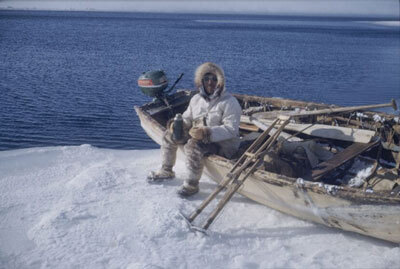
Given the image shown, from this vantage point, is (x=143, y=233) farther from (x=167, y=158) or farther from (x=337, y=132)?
(x=337, y=132)

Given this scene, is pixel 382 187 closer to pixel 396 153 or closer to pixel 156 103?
pixel 396 153

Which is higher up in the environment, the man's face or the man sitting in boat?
the man's face

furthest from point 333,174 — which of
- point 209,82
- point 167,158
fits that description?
point 167,158

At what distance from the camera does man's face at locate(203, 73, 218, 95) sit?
5.54 m

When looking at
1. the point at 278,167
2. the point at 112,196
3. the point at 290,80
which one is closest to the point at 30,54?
the point at 290,80

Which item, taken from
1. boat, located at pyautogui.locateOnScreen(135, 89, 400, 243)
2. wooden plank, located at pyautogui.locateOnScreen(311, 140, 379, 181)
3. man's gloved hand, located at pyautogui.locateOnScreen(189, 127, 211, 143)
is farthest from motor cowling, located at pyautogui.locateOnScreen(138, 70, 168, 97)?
wooden plank, located at pyautogui.locateOnScreen(311, 140, 379, 181)

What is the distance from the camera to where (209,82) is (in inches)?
Result: 219

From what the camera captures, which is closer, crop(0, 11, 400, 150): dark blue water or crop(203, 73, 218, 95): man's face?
crop(203, 73, 218, 95): man's face

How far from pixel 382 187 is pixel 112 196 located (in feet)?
13.8

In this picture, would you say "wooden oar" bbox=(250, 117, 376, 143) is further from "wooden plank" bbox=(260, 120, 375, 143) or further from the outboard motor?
the outboard motor

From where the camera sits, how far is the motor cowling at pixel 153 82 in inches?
295

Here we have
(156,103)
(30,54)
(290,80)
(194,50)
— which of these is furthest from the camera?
(194,50)

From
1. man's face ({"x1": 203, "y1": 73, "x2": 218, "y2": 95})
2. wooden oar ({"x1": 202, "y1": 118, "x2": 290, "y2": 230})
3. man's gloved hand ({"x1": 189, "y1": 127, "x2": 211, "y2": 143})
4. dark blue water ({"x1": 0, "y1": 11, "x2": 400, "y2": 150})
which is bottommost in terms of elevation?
dark blue water ({"x1": 0, "y1": 11, "x2": 400, "y2": 150})

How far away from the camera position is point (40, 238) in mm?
4523
